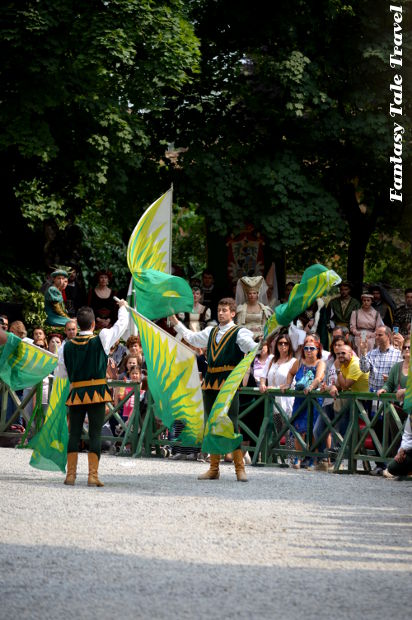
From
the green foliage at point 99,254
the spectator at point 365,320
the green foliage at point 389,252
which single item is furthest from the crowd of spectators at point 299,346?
the green foliage at point 99,254

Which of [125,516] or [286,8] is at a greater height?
[286,8]

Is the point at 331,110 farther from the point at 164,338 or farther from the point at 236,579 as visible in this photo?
the point at 236,579

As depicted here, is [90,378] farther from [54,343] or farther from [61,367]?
[54,343]

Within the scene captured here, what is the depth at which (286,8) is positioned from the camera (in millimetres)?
Result: 25812

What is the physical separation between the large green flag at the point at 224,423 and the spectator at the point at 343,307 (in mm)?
8359

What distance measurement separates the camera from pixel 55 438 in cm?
1345

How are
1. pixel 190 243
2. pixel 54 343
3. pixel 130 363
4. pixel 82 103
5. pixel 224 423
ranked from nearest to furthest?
pixel 224 423 → pixel 130 363 → pixel 54 343 → pixel 82 103 → pixel 190 243

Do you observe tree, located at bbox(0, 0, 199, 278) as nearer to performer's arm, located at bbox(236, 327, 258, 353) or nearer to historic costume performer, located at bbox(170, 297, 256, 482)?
historic costume performer, located at bbox(170, 297, 256, 482)

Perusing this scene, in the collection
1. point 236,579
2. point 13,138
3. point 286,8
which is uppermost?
point 286,8

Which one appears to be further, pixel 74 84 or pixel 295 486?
pixel 74 84

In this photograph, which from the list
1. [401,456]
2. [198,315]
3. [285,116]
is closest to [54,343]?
[198,315]

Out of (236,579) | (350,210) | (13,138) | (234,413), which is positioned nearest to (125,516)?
(236,579)

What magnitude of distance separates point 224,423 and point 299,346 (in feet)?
20.9

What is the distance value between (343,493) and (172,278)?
2.97 m
